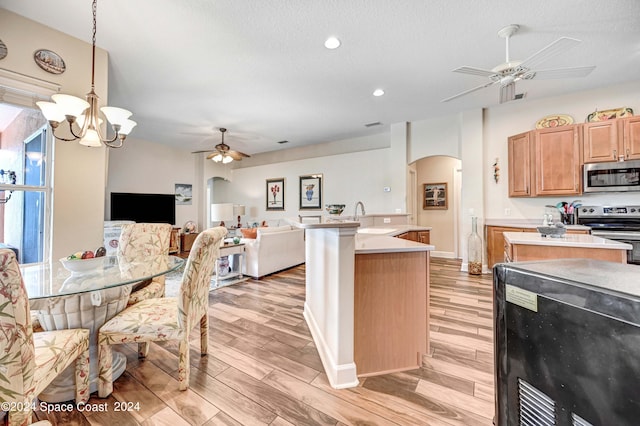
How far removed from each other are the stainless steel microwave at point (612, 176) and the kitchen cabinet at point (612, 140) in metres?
0.08

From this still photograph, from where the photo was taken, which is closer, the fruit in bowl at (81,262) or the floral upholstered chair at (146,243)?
the fruit in bowl at (81,262)

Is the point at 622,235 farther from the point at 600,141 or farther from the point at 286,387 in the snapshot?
the point at 286,387

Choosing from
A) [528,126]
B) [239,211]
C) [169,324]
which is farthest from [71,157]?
[528,126]

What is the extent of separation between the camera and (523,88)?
3705 millimetres

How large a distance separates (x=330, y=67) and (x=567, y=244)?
300 cm

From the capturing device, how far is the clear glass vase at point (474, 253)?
4294 millimetres

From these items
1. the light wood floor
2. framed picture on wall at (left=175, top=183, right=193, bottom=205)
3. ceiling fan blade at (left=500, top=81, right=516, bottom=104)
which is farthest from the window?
ceiling fan blade at (left=500, top=81, right=516, bottom=104)

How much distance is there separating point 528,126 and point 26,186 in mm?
6597

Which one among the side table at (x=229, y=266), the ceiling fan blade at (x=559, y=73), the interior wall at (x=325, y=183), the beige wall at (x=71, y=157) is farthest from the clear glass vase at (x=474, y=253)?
the beige wall at (x=71, y=157)

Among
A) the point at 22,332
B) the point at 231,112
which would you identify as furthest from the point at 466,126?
the point at 22,332

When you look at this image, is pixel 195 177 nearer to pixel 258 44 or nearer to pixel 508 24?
pixel 258 44

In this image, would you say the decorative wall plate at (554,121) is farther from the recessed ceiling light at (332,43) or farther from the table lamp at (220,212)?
the table lamp at (220,212)

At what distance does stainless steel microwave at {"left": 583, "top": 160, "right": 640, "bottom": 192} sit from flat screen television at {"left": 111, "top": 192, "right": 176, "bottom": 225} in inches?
330

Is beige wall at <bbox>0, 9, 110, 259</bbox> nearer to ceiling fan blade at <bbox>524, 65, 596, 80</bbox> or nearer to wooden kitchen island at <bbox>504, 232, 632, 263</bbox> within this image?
wooden kitchen island at <bbox>504, 232, 632, 263</bbox>
